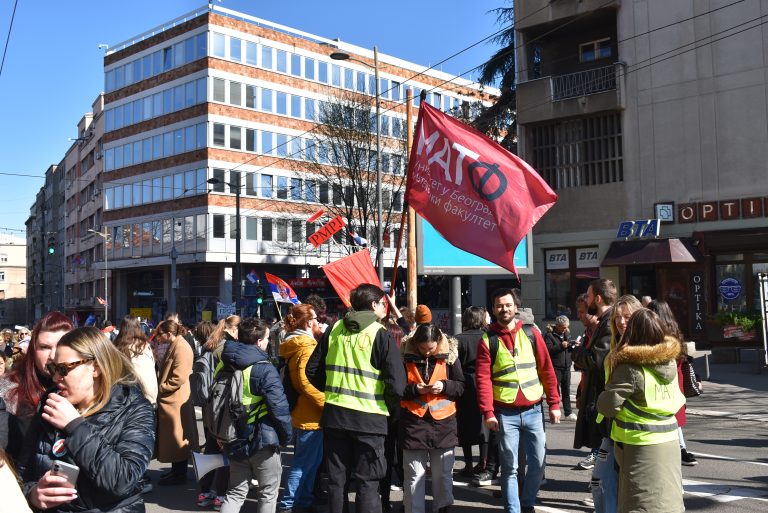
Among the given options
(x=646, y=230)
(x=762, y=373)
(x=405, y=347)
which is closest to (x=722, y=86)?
(x=646, y=230)

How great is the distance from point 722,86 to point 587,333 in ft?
57.8

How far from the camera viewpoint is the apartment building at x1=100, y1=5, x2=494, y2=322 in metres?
44.7

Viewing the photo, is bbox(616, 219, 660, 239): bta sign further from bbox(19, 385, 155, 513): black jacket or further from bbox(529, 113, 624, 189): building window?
bbox(19, 385, 155, 513): black jacket

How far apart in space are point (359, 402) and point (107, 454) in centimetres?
275

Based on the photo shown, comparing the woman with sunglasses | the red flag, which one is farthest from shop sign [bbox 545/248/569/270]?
the woman with sunglasses

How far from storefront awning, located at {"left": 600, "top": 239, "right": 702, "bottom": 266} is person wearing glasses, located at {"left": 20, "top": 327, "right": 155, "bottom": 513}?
20651mm

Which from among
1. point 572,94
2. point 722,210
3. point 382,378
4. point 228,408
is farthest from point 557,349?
point 572,94

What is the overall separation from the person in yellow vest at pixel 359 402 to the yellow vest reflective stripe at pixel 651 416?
1.64 metres

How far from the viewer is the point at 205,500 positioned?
7.63 meters

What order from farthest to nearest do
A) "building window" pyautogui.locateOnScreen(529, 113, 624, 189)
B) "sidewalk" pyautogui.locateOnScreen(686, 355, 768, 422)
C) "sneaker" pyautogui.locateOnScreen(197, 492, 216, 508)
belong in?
1. "building window" pyautogui.locateOnScreen(529, 113, 624, 189)
2. "sidewalk" pyautogui.locateOnScreen(686, 355, 768, 422)
3. "sneaker" pyautogui.locateOnScreen(197, 492, 216, 508)

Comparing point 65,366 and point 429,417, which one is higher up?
point 65,366

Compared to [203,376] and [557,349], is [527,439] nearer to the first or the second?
[203,376]

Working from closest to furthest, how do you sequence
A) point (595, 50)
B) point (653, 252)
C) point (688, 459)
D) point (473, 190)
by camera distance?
point (473, 190) → point (688, 459) → point (653, 252) → point (595, 50)

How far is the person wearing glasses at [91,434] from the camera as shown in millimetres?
3035
